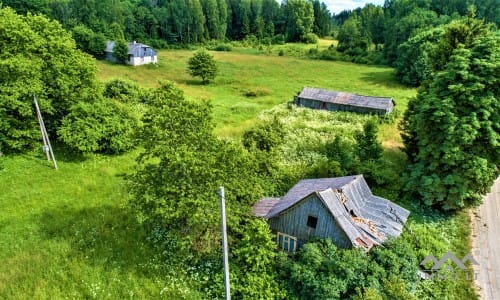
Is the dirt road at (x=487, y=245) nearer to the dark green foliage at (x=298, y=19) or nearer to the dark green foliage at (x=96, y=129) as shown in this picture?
the dark green foliage at (x=96, y=129)

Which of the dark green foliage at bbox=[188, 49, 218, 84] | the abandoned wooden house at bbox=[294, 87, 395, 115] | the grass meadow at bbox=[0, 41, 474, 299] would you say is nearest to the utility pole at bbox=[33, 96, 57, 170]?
the grass meadow at bbox=[0, 41, 474, 299]

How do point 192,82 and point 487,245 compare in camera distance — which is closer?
point 487,245

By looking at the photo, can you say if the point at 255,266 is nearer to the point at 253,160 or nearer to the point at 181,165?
the point at 181,165

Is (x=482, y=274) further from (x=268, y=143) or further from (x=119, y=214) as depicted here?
(x=119, y=214)

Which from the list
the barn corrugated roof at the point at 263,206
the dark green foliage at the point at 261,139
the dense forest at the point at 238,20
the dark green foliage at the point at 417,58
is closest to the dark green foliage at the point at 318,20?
the dense forest at the point at 238,20

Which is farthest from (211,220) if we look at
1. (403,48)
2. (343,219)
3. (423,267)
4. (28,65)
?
(403,48)

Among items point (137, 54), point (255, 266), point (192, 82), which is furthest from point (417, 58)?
point (255, 266)

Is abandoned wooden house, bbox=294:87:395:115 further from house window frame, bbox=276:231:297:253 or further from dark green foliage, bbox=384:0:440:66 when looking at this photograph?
dark green foliage, bbox=384:0:440:66
